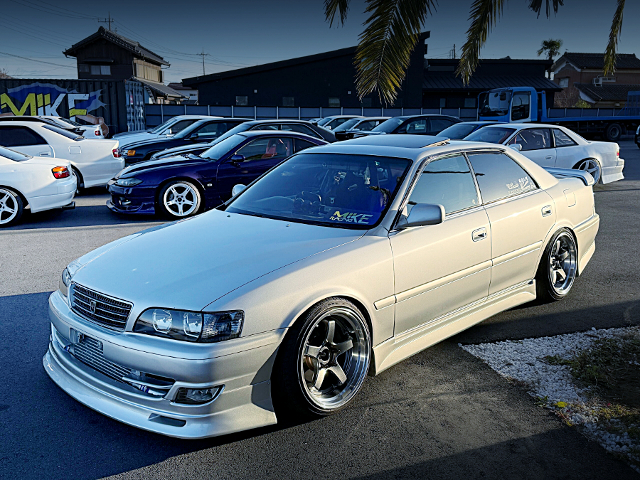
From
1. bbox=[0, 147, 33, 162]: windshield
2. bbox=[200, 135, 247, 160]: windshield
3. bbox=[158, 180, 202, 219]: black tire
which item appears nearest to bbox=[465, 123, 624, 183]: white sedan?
bbox=[200, 135, 247, 160]: windshield

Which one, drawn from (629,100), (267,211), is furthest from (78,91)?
(629,100)

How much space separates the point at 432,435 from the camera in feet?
10.5

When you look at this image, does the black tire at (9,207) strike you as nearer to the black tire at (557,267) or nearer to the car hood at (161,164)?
the car hood at (161,164)

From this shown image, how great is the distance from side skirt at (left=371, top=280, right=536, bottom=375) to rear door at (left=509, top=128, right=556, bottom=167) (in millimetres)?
6879

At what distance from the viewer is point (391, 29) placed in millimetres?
5195

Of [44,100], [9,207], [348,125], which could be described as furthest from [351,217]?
[44,100]

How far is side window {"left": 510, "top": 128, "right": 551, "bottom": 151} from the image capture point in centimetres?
1121

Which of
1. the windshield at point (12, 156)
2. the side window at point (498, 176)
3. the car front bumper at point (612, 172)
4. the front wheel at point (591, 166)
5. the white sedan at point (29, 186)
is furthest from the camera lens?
the car front bumper at point (612, 172)

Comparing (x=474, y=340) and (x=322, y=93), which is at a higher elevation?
(x=322, y=93)

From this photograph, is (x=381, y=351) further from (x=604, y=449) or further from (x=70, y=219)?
(x=70, y=219)

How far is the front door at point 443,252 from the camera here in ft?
12.3

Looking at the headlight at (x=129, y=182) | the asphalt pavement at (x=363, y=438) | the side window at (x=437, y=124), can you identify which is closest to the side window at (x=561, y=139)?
the side window at (x=437, y=124)

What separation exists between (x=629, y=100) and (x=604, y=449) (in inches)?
1378

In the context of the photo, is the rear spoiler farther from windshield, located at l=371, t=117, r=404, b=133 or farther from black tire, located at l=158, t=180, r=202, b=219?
windshield, located at l=371, t=117, r=404, b=133
